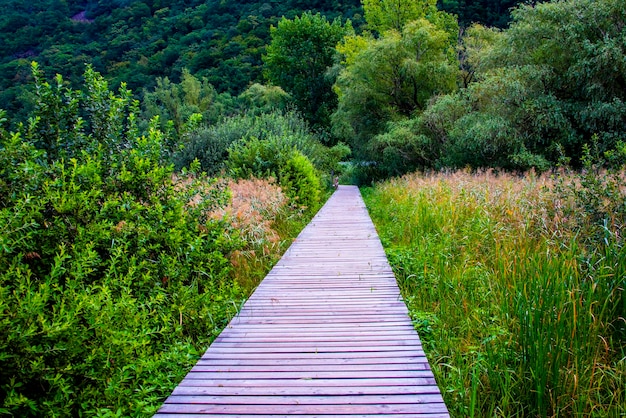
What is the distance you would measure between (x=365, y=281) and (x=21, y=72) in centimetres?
2487

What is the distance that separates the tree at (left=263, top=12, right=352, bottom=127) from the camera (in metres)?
36.1

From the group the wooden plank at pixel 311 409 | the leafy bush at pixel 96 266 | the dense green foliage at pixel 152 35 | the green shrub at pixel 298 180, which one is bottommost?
the green shrub at pixel 298 180

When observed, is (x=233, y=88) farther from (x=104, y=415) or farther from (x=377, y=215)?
(x=104, y=415)

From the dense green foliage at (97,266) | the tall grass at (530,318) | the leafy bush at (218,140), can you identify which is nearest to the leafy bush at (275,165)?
the leafy bush at (218,140)

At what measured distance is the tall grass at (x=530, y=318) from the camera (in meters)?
2.12

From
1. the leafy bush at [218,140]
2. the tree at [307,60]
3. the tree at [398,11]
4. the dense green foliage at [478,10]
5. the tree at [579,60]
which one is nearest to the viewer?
the tree at [579,60]

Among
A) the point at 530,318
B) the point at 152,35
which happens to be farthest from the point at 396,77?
the point at 152,35

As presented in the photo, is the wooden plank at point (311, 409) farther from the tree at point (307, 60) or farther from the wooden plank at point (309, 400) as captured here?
the tree at point (307, 60)

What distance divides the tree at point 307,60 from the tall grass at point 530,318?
1300 inches

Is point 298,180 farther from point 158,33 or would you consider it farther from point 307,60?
point 158,33

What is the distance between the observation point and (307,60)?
1462 inches

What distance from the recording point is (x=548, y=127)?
13.6 m

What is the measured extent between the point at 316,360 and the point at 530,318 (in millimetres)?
1360

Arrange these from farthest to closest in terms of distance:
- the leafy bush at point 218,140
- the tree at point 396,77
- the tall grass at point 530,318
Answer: the tree at point 396,77 < the leafy bush at point 218,140 < the tall grass at point 530,318
